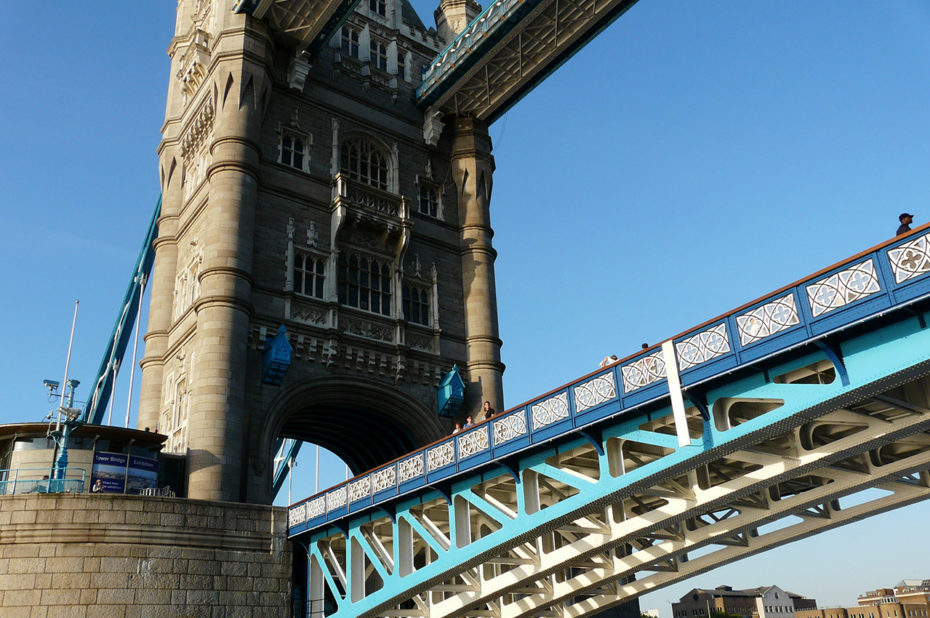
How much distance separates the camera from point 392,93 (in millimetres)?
42406

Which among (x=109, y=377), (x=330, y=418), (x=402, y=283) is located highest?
(x=109, y=377)

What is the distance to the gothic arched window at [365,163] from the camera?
39.7 meters

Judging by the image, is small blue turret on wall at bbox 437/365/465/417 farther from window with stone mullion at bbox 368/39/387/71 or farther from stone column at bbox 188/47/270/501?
window with stone mullion at bbox 368/39/387/71

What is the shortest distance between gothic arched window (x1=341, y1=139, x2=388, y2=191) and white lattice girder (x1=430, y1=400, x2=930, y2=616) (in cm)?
2158

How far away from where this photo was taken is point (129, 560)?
82.1 ft

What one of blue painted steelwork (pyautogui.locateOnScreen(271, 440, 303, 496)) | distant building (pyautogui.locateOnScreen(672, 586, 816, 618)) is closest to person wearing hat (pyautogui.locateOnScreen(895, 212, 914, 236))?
blue painted steelwork (pyautogui.locateOnScreen(271, 440, 303, 496))

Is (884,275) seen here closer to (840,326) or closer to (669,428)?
(840,326)

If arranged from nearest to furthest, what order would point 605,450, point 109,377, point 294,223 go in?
point 605,450 → point 294,223 → point 109,377

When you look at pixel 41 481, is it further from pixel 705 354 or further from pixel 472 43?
pixel 472 43

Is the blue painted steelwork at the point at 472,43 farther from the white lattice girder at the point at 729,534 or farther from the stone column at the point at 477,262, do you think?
the white lattice girder at the point at 729,534

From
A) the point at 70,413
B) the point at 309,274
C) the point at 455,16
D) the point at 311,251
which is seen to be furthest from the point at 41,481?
the point at 455,16

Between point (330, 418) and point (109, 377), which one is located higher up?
point (109, 377)

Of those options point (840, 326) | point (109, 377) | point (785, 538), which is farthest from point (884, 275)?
point (109, 377)

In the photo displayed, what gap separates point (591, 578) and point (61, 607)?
49.7 feet
